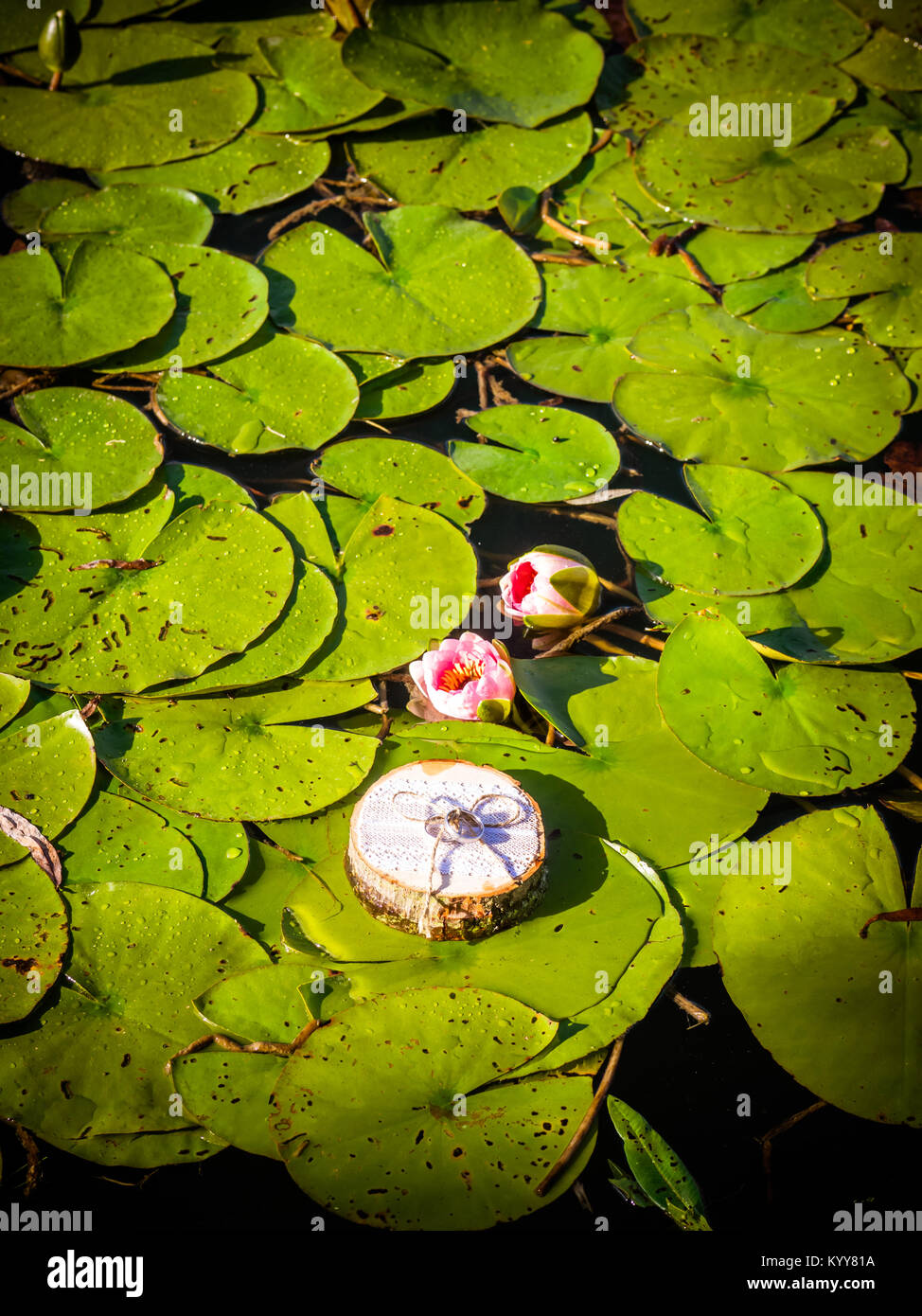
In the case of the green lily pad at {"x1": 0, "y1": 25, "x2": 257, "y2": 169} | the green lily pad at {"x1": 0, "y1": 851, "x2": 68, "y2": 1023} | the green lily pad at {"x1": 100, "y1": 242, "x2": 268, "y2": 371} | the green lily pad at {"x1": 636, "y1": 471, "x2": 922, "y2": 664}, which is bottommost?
the green lily pad at {"x1": 0, "y1": 851, "x2": 68, "y2": 1023}

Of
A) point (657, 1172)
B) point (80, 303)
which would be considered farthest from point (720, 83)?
point (657, 1172)

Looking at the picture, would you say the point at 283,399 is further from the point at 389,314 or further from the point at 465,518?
the point at 465,518

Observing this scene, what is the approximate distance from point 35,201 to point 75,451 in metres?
1.21

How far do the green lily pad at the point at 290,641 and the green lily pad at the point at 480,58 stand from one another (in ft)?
6.35

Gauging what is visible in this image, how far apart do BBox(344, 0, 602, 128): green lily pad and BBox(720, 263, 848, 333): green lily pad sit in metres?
1.00

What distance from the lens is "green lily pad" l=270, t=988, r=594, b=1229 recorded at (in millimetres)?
1371

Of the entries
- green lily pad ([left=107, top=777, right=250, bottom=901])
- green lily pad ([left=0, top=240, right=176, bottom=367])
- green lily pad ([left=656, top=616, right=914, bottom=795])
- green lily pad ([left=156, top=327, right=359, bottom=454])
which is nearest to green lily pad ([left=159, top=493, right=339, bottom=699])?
green lily pad ([left=107, top=777, right=250, bottom=901])

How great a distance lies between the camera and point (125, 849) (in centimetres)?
175

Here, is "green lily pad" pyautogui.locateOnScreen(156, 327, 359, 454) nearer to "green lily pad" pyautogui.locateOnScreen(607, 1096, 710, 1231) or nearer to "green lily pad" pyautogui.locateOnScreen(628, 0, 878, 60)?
"green lily pad" pyautogui.locateOnScreen(607, 1096, 710, 1231)

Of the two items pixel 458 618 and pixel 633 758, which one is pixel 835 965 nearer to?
pixel 633 758

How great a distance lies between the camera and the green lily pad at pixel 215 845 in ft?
5.62

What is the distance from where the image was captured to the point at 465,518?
2287 mm

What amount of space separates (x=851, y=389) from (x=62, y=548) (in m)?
2.17

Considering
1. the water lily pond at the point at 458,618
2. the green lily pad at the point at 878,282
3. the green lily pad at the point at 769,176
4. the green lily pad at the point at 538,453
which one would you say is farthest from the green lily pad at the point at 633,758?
the green lily pad at the point at 769,176
